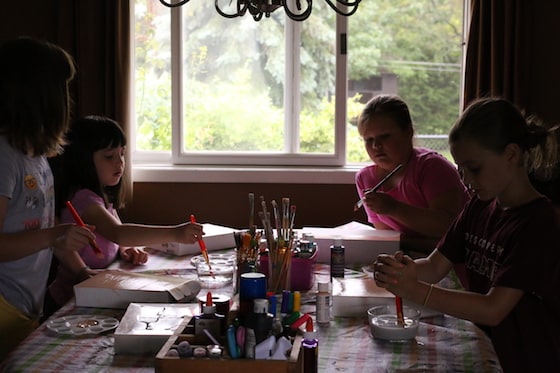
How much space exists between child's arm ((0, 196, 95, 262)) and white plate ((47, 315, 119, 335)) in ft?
0.62

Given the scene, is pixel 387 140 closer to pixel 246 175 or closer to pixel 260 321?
pixel 246 175

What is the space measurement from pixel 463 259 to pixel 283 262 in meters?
0.48

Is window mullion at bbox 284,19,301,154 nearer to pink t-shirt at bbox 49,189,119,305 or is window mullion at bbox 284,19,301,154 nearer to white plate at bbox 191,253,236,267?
white plate at bbox 191,253,236,267

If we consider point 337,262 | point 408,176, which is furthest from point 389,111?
point 337,262

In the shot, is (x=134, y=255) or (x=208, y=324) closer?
(x=208, y=324)

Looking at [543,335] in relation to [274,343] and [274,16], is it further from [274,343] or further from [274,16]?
[274,16]

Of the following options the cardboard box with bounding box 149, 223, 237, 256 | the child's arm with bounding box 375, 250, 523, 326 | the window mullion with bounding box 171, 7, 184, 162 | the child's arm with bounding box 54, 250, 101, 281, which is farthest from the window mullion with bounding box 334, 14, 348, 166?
the child's arm with bounding box 375, 250, 523, 326

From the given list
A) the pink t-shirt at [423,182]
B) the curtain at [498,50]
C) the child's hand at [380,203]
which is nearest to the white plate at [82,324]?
the child's hand at [380,203]

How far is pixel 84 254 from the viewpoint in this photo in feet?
7.85

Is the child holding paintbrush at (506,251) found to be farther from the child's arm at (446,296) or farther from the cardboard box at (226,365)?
the cardboard box at (226,365)

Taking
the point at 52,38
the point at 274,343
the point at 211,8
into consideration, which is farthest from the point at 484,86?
the point at 274,343

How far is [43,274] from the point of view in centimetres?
204

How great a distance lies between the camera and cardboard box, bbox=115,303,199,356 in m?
1.47

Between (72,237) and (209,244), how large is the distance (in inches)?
32.8
